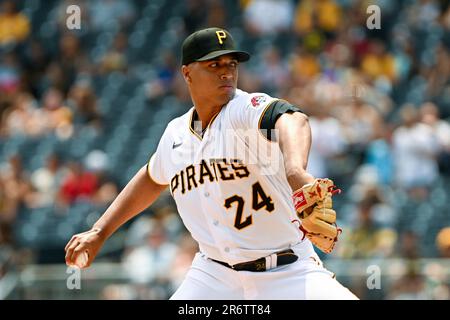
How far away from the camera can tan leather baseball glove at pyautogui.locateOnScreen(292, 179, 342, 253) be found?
4301 millimetres

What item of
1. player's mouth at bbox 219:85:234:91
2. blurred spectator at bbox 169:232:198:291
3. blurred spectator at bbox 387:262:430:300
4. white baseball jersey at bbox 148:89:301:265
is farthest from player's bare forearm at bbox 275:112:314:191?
blurred spectator at bbox 169:232:198:291

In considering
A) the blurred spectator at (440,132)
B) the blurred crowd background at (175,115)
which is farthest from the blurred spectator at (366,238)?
the blurred spectator at (440,132)

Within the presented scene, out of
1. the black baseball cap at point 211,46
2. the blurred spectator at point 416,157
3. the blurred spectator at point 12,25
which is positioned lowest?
the black baseball cap at point 211,46

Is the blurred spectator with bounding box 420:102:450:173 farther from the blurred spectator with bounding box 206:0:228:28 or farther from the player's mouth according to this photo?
the player's mouth

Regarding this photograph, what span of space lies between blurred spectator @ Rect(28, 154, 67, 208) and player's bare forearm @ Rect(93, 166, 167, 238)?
635cm

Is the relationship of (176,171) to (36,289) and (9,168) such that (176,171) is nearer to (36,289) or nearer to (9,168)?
(36,289)

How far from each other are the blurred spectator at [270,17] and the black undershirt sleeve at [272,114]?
30.7ft

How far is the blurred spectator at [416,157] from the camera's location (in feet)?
35.5

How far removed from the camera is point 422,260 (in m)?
9.08

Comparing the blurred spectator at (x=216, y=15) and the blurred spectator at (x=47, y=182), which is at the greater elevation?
the blurred spectator at (x=216, y=15)

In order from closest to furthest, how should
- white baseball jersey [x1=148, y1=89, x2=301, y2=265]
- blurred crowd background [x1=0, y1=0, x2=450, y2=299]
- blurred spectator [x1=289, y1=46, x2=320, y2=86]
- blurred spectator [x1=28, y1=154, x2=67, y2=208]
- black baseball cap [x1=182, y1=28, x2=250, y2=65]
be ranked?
white baseball jersey [x1=148, y1=89, x2=301, y2=265], black baseball cap [x1=182, y1=28, x2=250, y2=65], blurred crowd background [x1=0, y1=0, x2=450, y2=299], blurred spectator [x1=28, y1=154, x2=67, y2=208], blurred spectator [x1=289, y1=46, x2=320, y2=86]

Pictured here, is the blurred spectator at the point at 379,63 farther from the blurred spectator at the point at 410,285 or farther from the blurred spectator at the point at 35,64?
the blurred spectator at the point at 35,64

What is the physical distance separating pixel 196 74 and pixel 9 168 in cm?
765

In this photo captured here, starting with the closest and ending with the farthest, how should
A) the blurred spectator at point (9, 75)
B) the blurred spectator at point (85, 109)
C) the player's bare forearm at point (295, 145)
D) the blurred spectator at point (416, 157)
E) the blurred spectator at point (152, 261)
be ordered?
the player's bare forearm at point (295, 145) < the blurred spectator at point (152, 261) < the blurred spectator at point (416, 157) < the blurred spectator at point (85, 109) < the blurred spectator at point (9, 75)
